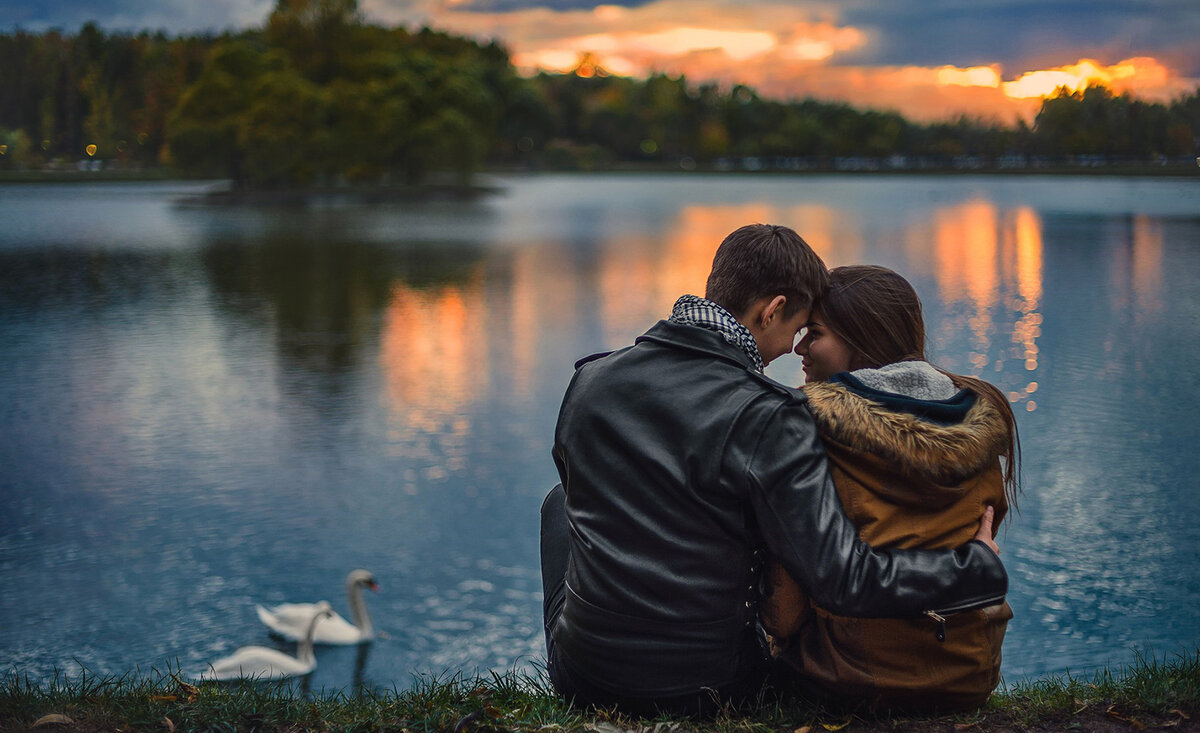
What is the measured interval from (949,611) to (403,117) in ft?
240

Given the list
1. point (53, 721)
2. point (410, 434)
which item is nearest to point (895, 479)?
point (53, 721)

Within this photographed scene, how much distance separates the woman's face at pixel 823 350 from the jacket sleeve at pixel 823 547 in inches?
22.4

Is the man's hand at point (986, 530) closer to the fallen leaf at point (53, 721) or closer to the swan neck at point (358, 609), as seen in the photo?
the fallen leaf at point (53, 721)

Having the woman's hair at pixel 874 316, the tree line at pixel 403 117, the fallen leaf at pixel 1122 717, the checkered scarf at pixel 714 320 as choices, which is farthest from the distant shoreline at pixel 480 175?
the checkered scarf at pixel 714 320

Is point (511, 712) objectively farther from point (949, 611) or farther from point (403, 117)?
point (403, 117)

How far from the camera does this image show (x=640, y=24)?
111625mm

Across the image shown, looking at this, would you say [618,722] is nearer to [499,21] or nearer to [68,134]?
[68,134]

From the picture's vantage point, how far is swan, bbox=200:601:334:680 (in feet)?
28.1

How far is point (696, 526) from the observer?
8.65 feet

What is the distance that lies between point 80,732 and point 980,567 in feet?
8.71

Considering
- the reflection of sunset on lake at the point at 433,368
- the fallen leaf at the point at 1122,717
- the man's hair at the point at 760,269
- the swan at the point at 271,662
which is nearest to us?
the man's hair at the point at 760,269

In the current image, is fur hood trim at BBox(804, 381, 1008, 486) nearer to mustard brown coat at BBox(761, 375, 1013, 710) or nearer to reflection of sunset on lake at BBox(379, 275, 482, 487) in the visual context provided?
mustard brown coat at BBox(761, 375, 1013, 710)

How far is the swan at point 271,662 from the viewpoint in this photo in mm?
8555

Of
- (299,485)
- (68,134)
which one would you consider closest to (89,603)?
(299,485)
